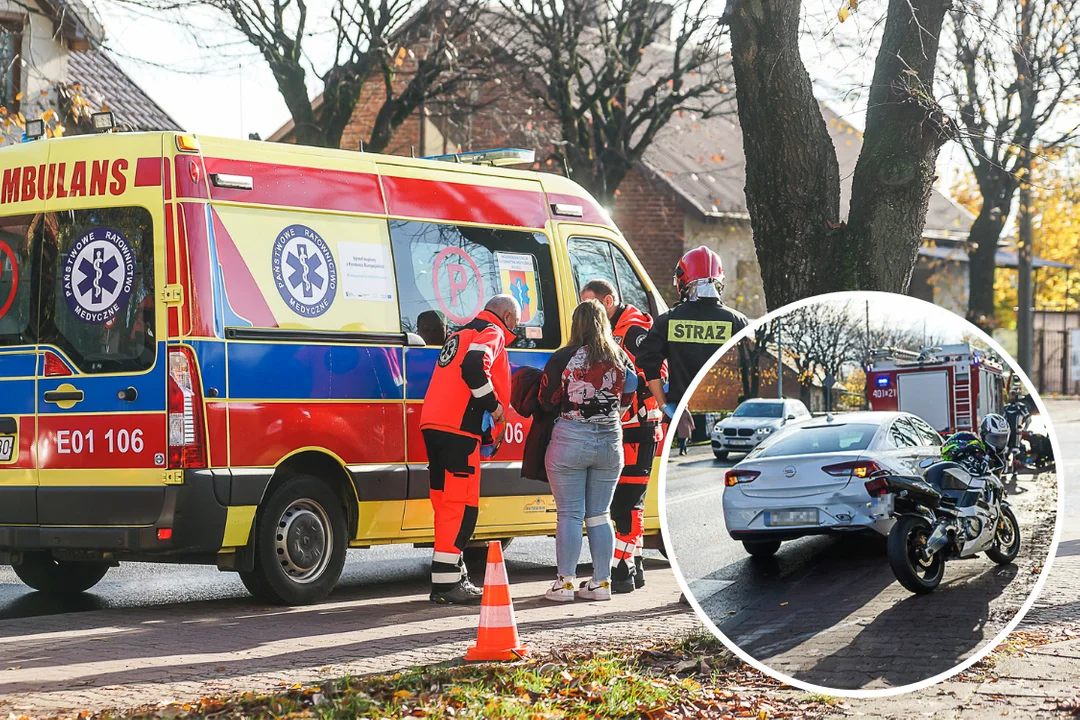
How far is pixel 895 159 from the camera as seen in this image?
368 inches

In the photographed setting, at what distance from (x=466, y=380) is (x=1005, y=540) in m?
4.56

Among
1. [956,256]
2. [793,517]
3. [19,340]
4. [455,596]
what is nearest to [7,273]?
[19,340]

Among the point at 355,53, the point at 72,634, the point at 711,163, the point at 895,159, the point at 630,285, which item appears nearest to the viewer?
the point at 72,634

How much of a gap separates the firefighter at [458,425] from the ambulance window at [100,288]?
5.66 ft

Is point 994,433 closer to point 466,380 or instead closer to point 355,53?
point 466,380

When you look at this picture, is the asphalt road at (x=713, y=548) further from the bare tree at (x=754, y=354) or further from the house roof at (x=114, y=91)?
the house roof at (x=114, y=91)

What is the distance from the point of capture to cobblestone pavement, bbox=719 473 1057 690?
419 cm

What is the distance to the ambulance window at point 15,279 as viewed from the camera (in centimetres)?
860

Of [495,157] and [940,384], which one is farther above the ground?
[495,157]

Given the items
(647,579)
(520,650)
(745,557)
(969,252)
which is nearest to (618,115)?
(969,252)

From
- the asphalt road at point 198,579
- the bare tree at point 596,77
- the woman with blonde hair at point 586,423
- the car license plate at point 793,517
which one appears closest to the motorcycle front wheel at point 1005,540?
the car license plate at point 793,517

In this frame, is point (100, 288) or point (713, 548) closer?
point (713, 548)

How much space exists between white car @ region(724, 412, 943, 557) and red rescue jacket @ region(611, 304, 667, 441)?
420 centimetres

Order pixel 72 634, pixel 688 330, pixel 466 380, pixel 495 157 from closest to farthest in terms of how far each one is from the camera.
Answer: pixel 688 330, pixel 72 634, pixel 466 380, pixel 495 157
